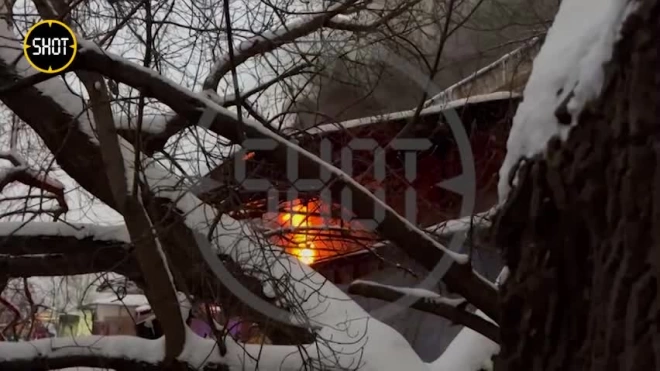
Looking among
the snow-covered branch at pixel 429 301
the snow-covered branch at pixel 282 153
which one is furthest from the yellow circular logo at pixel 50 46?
the snow-covered branch at pixel 429 301

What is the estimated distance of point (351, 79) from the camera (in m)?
5.20

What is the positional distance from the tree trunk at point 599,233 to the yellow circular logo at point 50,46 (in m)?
2.43

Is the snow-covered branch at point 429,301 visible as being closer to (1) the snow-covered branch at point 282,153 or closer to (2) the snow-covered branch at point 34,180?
(1) the snow-covered branch at point 282,153

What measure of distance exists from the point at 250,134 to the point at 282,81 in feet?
4.63

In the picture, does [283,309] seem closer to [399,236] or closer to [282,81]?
[399,236]

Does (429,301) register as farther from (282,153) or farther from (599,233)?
(599,233)

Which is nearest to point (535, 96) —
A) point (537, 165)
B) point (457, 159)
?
point (537, 165)

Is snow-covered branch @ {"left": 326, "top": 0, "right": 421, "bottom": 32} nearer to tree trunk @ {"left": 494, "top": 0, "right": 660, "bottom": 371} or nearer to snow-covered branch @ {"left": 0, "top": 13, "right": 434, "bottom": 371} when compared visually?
snow-covered branch @ {"left": 0, "top": 13, "right": 434, "bottom": 371}

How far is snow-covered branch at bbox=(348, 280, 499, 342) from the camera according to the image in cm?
365

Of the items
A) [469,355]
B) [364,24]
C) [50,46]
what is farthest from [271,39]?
[469,355]

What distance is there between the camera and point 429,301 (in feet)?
12.3
